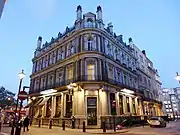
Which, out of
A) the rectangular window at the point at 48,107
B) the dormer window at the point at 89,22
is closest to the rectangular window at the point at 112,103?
the rectangular window at the point at 48,107

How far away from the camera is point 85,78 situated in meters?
21.7

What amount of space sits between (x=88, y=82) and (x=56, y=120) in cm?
739

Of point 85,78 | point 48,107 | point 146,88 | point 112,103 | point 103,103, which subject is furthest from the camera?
point 146,88

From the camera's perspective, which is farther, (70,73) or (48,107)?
(48,107)

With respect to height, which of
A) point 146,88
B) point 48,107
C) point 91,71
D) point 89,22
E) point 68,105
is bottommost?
point 48,107

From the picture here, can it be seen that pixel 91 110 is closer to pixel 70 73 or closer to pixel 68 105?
pixel 68 105

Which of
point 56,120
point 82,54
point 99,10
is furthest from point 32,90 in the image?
point 99,10

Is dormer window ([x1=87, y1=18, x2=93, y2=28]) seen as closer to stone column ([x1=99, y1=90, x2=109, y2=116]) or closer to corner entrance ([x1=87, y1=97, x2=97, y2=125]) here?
stone column ([x1=99, y1=90, x2=109, y2=116])

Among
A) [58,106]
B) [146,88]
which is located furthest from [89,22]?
[146,88]

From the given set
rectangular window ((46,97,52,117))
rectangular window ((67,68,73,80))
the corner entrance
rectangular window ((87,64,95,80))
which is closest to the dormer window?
rectangular window ((87,64,95,80))

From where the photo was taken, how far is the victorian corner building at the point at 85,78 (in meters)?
21.2

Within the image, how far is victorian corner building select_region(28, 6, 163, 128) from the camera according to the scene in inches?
834

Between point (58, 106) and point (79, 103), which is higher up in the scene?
point (79, 103)

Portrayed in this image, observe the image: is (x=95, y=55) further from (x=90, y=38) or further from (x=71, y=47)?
(x=71, y=47)
